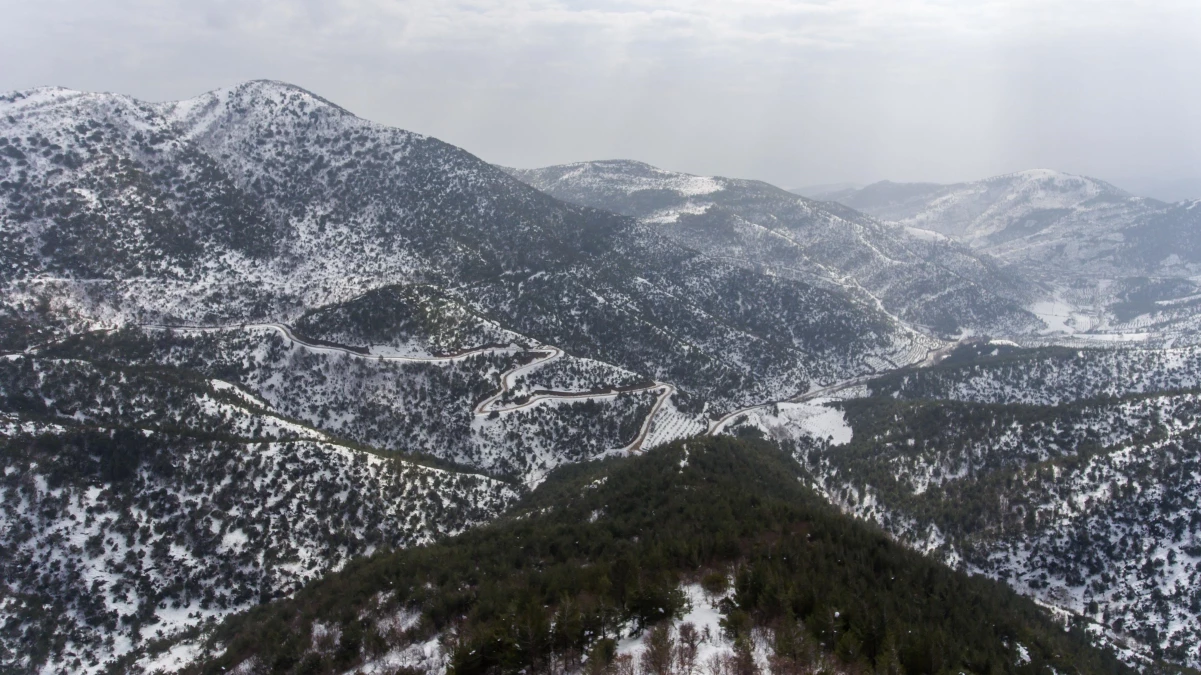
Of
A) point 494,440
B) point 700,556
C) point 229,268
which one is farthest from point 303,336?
point 700,556

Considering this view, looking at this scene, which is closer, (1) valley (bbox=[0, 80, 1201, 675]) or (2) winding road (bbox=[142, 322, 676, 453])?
(1) valley (bbox=[0, 80, 1201, 675])

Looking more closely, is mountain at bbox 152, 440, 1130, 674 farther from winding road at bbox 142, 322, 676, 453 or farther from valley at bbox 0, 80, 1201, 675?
winding road at bbox 142, 322, 676, 453

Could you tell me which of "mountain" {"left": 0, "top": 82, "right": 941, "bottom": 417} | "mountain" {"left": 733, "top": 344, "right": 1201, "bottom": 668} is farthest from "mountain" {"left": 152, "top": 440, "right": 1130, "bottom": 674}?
"mountain" {"left": 0, "top": 82, "right": 941, "bottom": 417}

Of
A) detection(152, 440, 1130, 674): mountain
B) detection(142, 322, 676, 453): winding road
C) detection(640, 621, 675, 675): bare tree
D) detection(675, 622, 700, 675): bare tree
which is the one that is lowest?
detection(142, 322, 676, 453): winding road

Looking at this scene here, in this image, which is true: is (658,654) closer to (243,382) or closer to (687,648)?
(687,648)

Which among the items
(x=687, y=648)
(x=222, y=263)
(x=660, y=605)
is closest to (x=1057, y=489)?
(x=660, y=605)

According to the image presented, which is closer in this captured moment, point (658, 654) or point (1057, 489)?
point (658, 654)

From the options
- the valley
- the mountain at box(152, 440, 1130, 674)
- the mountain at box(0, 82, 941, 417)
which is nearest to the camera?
the mountain at box(152, 440, 1130, 674)

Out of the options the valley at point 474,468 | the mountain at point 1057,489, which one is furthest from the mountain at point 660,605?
the mountain at point 1057,489

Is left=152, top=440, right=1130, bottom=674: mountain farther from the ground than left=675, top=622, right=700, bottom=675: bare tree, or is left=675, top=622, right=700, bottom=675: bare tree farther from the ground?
left=675, top=622, right=700, bottom=675: bare tree
